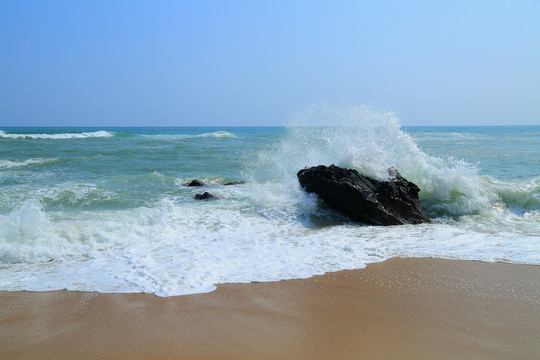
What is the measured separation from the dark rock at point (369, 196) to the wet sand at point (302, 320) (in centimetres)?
277

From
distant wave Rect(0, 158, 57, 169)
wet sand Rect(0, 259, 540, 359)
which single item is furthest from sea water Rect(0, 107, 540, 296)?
distant wave Rect(0, 158, 57, 169)

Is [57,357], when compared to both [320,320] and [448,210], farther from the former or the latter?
[448,210]

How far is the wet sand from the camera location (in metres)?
3.27

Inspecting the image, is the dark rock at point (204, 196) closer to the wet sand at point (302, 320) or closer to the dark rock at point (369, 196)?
the dark rock at point (369, 196)

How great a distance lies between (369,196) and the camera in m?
7.88

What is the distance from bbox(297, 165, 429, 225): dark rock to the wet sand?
277cm

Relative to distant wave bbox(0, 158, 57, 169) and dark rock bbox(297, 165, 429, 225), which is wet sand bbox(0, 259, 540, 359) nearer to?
dark rock bbox(297, 165, 429, 225)

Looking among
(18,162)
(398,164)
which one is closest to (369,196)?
(398,164)

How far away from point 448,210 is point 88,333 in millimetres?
7644

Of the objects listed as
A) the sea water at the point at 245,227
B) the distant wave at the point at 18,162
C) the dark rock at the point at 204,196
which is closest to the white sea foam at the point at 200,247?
the sea water at the point at 245,227

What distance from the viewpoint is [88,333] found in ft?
11.8

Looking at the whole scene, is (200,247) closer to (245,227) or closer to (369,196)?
(245,227)

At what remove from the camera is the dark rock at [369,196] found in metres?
7.73

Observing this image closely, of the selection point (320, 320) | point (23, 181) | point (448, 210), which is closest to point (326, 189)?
point (448, 210)
